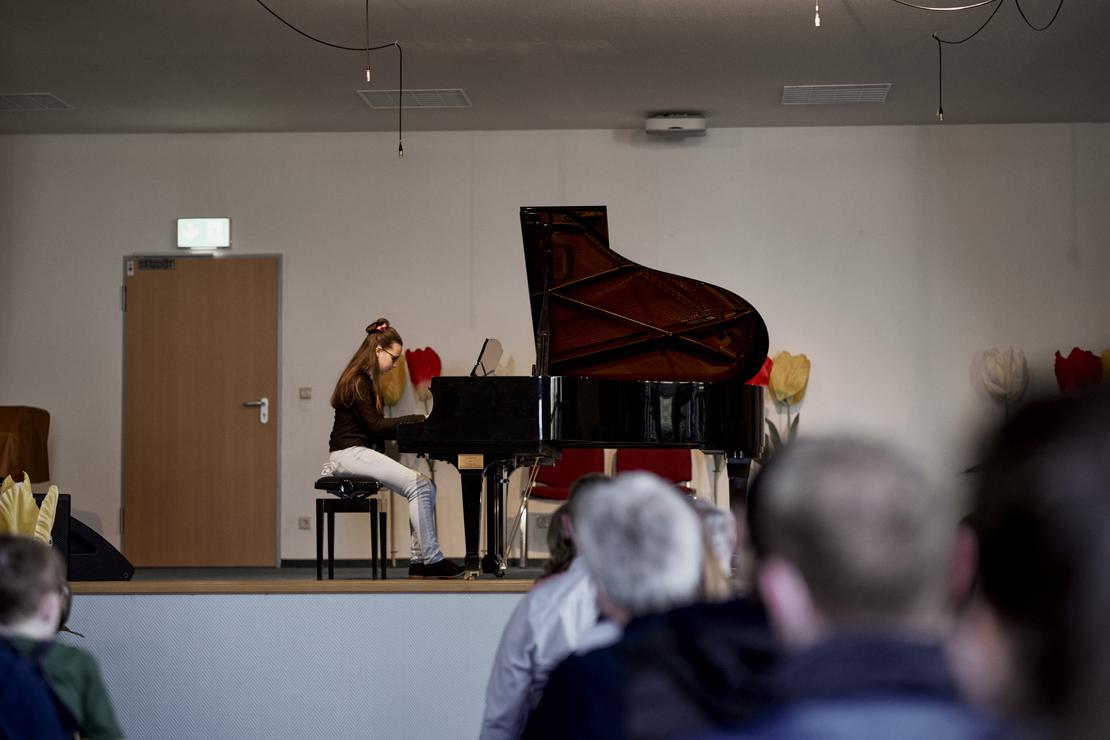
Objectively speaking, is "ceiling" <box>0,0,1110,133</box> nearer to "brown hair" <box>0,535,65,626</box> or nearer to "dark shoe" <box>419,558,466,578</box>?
"dark shoe" <box>419,558,466,578</box>

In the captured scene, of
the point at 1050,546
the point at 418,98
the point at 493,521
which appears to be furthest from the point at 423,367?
the point at 1050,546

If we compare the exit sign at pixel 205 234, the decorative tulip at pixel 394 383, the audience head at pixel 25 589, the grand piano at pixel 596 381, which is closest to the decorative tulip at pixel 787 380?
the grand piano at pixel 596 381

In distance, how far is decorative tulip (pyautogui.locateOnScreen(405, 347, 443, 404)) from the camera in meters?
7.27

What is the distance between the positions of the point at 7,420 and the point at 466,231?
3093 millimetres

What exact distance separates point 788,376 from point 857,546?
21.3 feet

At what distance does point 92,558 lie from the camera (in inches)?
194

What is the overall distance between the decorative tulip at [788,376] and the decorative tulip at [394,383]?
2.36m

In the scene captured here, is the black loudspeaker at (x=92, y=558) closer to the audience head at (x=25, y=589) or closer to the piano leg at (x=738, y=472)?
the piano leg at (x=738, y=472)

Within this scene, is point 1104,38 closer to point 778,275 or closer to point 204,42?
point 778,275

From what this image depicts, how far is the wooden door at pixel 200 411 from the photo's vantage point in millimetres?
7473

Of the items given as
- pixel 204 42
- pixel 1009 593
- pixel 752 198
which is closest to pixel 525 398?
pixel 204 42

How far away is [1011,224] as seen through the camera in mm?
7328

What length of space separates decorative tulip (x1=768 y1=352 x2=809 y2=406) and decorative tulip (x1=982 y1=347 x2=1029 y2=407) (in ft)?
3.68

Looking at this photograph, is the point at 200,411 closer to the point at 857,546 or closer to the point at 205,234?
the point at 205,234
